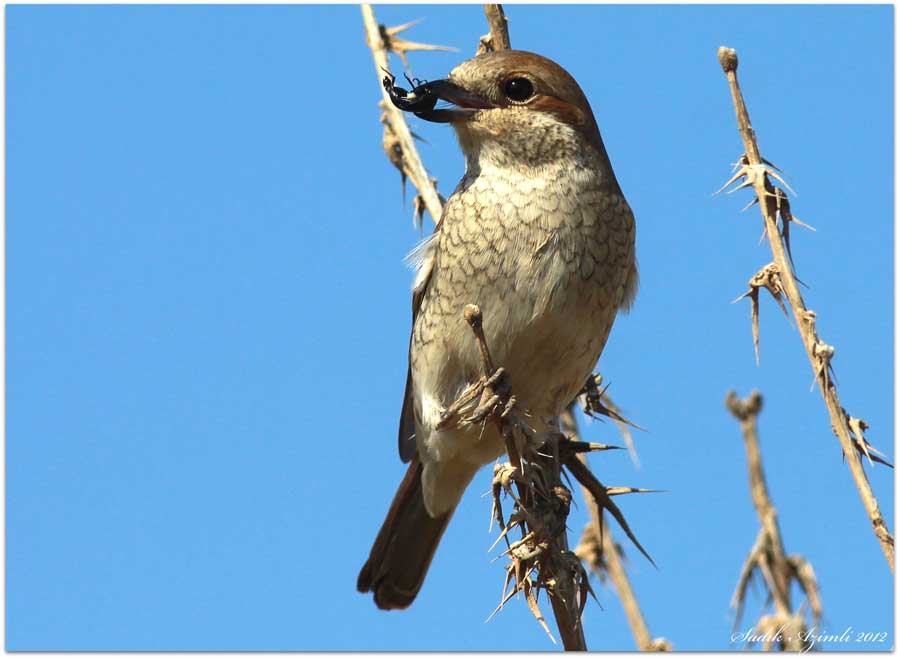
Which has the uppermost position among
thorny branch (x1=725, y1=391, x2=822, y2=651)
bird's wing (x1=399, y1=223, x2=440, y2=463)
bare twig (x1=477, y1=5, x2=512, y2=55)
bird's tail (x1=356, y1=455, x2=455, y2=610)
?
bare twig (x1=477, y1=5, x2=512, y2=55)

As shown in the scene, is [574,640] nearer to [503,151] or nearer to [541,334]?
[541,334]

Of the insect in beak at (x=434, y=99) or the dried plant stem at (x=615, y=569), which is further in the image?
the insect in beak at (x=434, y=99)

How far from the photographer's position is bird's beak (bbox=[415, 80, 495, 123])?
4.69m

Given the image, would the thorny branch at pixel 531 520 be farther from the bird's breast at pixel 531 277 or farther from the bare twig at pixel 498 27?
the bare twig at pixel 498 27

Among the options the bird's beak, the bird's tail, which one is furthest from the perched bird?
the bird's tail

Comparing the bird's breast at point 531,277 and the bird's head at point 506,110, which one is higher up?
the bird's head at point 506,110

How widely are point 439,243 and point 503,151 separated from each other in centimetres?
44

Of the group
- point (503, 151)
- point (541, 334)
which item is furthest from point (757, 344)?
point (503, 151)

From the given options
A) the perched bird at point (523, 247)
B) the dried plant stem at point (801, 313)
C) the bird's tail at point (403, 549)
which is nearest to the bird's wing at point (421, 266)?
the perched bird at point (523, 247)

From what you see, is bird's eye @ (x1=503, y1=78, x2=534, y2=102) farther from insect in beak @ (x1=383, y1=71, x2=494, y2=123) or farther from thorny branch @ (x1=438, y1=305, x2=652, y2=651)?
thorny branch @ (x1=438, y1=305, x2=652, y2=651)

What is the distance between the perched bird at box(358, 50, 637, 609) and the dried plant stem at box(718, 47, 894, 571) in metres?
1.32

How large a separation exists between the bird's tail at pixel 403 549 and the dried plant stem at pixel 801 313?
2.89 metres

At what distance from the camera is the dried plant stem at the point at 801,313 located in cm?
261

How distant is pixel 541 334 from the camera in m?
4.50
